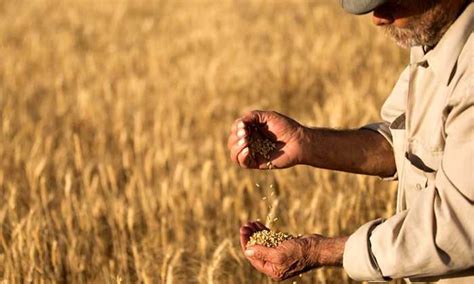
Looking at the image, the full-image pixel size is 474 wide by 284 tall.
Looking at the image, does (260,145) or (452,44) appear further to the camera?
(260,145)

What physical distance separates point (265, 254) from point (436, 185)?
531mm

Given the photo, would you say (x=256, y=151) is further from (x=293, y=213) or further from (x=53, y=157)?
(x=53, y=157)

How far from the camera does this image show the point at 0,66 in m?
8.66

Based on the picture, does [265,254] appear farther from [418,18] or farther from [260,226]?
[418,18]

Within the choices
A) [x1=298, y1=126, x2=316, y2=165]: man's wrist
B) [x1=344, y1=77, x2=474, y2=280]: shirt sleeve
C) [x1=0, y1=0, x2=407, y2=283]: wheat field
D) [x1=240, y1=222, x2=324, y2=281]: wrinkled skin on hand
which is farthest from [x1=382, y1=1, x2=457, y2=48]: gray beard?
[x1=0, y1=0, x2=407, y2=283]: wheat field

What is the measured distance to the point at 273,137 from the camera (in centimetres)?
330

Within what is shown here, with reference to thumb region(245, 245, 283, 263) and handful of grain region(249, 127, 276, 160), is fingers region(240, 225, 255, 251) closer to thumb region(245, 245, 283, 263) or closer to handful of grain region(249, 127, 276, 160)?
thumb region(245, 245, 283, 263)

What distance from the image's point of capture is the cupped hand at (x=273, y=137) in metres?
3.24

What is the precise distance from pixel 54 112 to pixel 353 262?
490 centimetres

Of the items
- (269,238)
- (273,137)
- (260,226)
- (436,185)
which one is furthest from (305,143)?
(436,185)

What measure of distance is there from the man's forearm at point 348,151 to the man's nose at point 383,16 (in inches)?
21.2

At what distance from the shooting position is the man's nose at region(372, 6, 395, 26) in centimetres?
284

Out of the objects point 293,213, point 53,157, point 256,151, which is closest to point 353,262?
point 256,151

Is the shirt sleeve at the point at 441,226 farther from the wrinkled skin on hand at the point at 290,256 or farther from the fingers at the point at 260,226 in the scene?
the fingers at the point at 260,226
